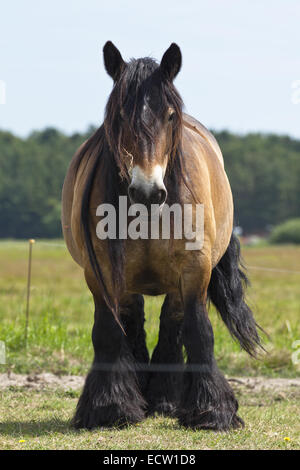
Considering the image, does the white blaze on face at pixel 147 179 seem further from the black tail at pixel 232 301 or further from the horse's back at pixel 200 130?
the black tail at pixel 232 301

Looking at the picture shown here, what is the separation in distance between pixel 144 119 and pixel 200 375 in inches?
64.6

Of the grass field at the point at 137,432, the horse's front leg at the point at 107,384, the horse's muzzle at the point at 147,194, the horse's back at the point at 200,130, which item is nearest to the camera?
the horse's muzzle at the point at 147,194

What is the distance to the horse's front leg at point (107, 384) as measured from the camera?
4.27 meters

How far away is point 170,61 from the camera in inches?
157

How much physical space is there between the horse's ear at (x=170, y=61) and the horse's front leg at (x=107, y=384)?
151cm

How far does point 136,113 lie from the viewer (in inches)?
151

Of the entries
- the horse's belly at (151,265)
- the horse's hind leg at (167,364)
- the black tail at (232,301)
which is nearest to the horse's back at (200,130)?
the black tail at (232,301)

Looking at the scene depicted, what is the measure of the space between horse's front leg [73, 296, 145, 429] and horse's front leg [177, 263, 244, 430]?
0.38m

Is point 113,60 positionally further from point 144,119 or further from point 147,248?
point 147,248

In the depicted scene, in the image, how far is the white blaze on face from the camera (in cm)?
360

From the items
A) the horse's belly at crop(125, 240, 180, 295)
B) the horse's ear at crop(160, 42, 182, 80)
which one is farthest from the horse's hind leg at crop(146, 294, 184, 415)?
the horse's ear at crop(160, 42, 182, 80)
